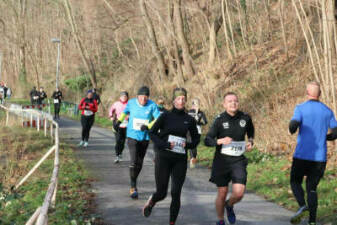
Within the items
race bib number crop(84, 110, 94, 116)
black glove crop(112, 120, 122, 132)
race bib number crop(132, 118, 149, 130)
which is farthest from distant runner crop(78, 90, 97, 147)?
race bib number crop(132, 118, 149, 130)

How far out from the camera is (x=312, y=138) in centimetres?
646

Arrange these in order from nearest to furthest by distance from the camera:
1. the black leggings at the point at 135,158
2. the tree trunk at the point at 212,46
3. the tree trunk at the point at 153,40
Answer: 1. the black leggings at the point at 135,158
2. the tree trunk at the point at 212,46
3. the tree trunk at the point at 153,40

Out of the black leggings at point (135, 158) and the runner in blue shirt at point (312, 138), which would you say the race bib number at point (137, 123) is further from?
the runner in blue shirt at point (312, 138)

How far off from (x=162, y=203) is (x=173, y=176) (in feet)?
6.52

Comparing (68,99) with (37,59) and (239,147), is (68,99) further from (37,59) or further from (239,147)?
(239,147)

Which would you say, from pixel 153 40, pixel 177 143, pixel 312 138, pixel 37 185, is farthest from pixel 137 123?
pixel 153 40

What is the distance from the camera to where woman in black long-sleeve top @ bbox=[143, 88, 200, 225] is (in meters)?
6.57

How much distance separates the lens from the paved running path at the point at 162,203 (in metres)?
7.25

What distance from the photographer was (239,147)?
6.48 meters

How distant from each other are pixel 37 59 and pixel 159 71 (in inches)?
1426

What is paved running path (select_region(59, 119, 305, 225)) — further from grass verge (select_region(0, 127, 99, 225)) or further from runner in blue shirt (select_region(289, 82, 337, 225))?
runner in blue shirt (select_region(289, 82, 337, 225))

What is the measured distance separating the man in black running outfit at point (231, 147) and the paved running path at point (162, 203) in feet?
2.72

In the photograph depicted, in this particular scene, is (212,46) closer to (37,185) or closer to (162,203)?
(37,185)

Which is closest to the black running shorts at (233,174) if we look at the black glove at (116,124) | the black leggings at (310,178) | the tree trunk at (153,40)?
the black leggings at (310,178)
